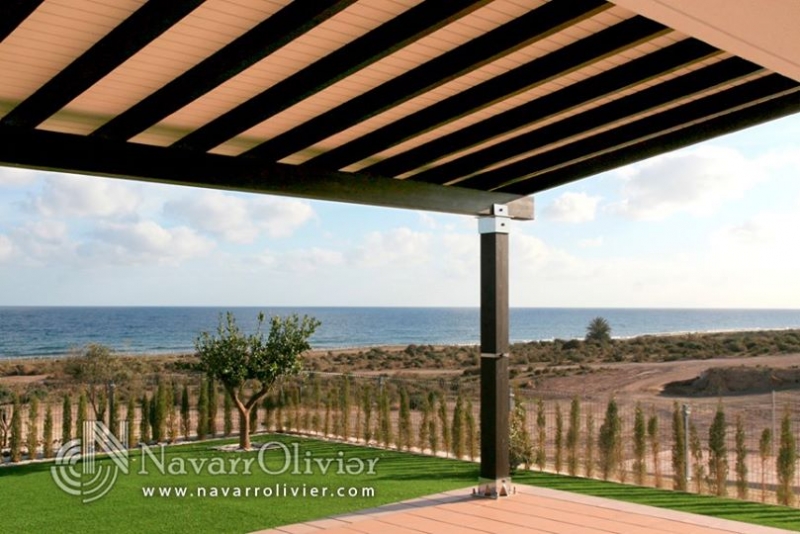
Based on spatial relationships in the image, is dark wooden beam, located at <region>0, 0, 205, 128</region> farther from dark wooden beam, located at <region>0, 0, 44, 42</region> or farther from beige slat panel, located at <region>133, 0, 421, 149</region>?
beige slat panel, located at <region>133, 0, 421, 149</region>

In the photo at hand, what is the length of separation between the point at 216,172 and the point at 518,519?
11.6 feet

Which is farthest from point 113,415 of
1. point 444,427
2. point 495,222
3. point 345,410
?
point 495,222

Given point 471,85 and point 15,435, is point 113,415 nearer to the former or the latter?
point 15,435

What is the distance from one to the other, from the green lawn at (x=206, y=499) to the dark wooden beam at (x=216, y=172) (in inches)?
107

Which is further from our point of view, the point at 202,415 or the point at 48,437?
the point at 202,415

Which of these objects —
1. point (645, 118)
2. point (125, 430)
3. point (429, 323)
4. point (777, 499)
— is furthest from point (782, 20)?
point (429, 323)

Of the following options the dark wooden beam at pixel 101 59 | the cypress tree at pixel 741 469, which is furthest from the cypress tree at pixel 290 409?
the dark wooden beam at pixel 101 59

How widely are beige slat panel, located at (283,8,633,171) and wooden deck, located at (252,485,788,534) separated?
2830 mm

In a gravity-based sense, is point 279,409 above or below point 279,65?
below

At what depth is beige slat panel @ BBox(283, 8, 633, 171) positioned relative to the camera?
13.3ft

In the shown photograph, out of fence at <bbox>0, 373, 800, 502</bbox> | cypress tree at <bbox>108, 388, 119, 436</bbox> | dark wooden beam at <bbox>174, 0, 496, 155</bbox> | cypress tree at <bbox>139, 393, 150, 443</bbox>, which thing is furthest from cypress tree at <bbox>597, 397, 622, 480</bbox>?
cypress tree at <bbox>108, 388, 119, 436</bbox>

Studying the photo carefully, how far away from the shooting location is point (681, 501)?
24.1ft

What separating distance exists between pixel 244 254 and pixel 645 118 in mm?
44279

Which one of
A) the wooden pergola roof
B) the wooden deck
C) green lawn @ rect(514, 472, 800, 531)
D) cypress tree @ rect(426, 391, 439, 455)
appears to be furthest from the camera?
cypress tree @ rect(426, 391, 439, 455)
